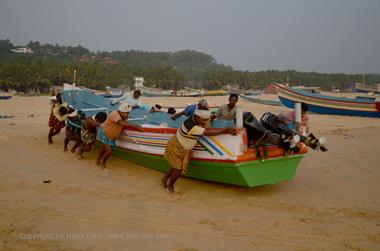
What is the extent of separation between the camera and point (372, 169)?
20.7 ft

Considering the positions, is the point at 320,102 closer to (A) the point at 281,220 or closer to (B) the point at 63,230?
(A) the point at 281,220

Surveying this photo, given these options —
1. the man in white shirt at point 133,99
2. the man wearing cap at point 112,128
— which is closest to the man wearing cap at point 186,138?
the man wearing cap at point 112,128

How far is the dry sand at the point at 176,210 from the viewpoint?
3.32m

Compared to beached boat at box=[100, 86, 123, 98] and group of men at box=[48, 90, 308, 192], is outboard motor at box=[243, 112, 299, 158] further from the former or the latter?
beached boat at box=[100, 86, 123, 98]

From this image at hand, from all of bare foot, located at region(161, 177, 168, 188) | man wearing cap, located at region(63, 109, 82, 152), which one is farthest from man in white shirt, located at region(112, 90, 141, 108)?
bare foot, located at region(161, 177, 168, 188)

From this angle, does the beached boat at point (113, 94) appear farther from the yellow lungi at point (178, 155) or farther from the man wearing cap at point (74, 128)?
the yellow lungi at point (178, 155)

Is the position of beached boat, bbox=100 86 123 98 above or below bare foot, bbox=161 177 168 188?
above

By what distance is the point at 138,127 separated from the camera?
5535mm

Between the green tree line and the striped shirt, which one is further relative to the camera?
the green tree line

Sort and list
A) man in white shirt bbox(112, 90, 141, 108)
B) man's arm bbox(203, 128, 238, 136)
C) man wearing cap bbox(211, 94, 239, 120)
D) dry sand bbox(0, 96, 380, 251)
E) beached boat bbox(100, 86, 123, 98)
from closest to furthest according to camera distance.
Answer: dry sand bbox(0, 96, 380, 251) < man's arm bbox(203, 128, 238, 136) < man wearing cap bbox(211, 94, 239, 120) < man in white shirt bbox(112, 90, 141, 108) < beached boat bbox(100, 86, 123, 98)

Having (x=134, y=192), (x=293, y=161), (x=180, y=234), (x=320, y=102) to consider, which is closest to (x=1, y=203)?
(x=134, y=192)

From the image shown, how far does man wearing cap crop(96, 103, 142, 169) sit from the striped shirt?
1.25m

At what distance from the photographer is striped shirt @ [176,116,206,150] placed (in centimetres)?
437

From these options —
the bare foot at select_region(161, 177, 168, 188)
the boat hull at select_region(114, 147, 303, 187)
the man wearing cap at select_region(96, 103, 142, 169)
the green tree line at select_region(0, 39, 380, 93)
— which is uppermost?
the green tree line at select_region(0, 39, 380, 93)
